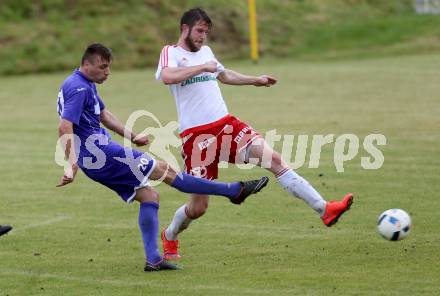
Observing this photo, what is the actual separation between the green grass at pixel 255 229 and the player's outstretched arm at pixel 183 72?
5.49 feet

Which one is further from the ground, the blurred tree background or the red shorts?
the blurred tree background

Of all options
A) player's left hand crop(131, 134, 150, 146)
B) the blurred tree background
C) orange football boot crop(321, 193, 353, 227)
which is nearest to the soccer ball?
orange football boot crop(321, 193, 353, 227)

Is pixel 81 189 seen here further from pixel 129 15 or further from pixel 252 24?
pixel 129 15

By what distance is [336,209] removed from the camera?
8.57 m

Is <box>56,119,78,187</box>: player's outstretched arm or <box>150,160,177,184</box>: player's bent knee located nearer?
<box>56,119,78,187</box>: player's outstretched arm

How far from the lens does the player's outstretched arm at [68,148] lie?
8289 millimetres

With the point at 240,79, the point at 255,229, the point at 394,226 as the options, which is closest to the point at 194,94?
the point at 240,79

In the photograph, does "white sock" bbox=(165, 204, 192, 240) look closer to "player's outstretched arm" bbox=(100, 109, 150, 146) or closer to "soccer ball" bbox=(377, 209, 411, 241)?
"player's outstretched arm" bbox=(100, 109, 150, 146)

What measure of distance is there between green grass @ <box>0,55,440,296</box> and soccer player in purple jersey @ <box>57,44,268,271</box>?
537mm

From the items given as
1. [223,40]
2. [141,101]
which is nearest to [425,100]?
[141,101]

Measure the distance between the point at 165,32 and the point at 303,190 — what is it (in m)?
28.3

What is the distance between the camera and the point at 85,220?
11273 millimetres

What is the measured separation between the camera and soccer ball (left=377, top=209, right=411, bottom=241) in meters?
8.56

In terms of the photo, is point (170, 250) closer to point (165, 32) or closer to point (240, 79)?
point (240, 79)
